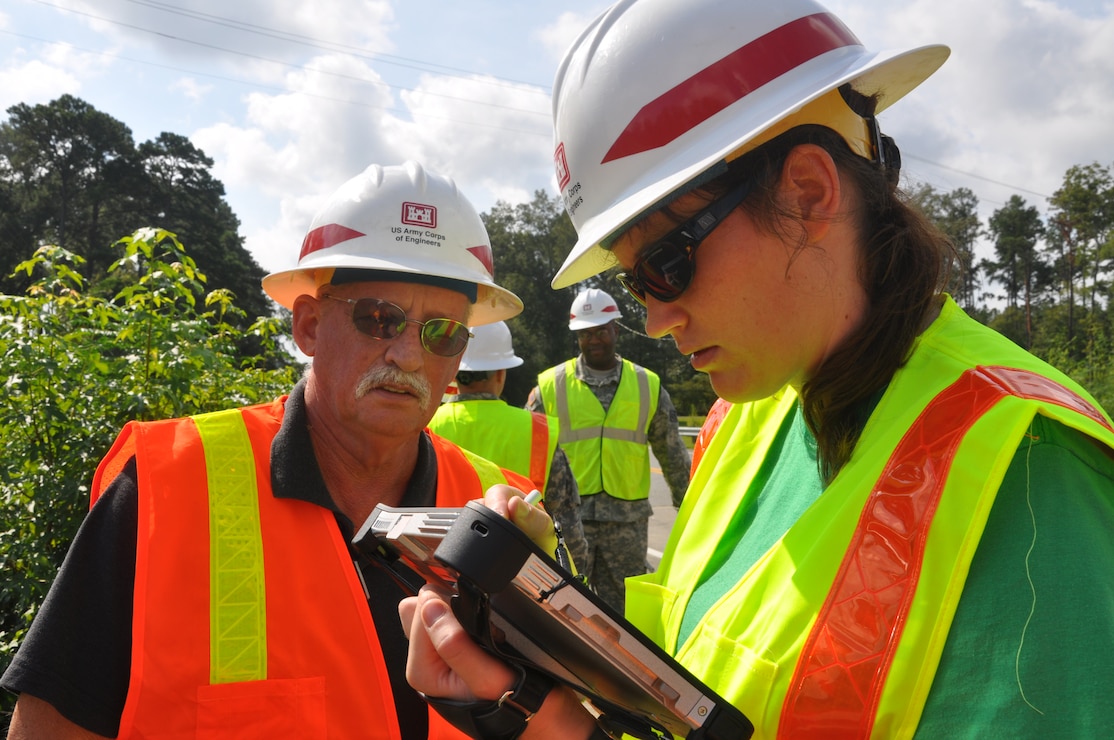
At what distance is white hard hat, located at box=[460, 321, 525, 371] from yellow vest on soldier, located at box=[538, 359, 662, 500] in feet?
2.33

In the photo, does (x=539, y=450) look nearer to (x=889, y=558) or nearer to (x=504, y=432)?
Answer: (x=504, y=432)

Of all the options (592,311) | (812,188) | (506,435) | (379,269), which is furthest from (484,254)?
(592,311)

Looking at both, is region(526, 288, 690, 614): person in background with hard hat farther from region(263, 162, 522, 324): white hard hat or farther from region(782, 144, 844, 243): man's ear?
region(782, 144, 844, 243): man's ear

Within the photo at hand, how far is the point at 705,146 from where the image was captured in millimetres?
1298

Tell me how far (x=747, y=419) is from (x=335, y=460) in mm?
1246

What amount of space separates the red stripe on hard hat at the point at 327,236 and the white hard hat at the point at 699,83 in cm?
121

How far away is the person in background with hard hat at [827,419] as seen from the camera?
3.05ft

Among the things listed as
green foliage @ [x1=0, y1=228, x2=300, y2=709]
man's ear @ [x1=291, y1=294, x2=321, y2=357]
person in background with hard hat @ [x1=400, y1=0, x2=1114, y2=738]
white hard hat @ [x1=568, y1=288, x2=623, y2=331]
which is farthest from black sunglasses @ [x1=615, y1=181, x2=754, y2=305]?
white hard hat @ [x1=568, y1=288, x2=623, y2=331]

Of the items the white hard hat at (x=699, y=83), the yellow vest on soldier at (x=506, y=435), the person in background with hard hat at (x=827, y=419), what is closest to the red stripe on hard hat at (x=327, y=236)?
the person in background with hard hat at (x=827, y=419)

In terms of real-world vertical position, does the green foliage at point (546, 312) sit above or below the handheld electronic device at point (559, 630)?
above

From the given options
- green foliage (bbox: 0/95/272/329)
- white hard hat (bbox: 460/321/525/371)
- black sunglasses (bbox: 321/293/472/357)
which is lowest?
black sunglasses (bbox: 321/293/472/357)

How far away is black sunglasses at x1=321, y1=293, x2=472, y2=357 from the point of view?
2.39 meters

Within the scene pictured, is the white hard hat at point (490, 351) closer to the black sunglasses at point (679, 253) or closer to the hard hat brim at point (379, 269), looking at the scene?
the hard hat brim at point (379, 269)

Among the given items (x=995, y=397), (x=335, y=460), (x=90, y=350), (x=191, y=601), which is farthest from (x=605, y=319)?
(x=995, y=397)
